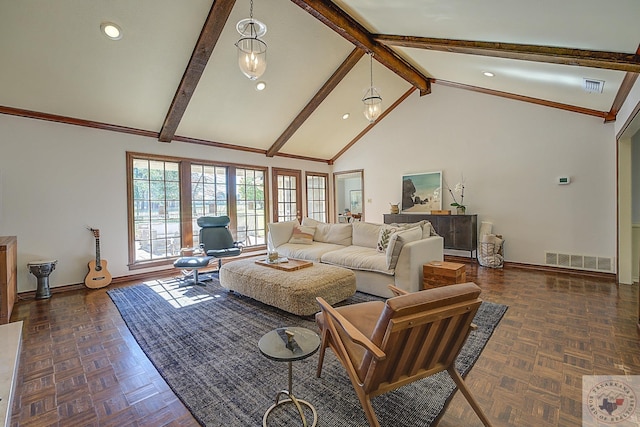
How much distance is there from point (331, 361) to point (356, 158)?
6196 millimetres

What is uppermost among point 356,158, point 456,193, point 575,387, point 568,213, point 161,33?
point 161,33

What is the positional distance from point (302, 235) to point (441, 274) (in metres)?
2.43

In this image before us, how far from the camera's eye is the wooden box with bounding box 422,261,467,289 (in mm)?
3352

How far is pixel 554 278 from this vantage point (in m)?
4.44

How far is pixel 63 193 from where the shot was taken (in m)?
4.19

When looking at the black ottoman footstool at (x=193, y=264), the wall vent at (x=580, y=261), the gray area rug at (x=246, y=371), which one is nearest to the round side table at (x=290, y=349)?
the gray area rug at (x=246, y=371)

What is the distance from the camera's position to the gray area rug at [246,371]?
1.65 meters

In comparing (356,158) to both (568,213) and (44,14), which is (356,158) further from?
(44,14)

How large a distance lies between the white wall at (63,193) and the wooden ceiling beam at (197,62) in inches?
30.3

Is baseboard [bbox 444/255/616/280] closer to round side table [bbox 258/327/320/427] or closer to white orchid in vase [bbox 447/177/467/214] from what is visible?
white orchid in vase [bbox 447/177/467/214]

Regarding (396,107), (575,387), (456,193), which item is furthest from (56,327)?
(396,107)

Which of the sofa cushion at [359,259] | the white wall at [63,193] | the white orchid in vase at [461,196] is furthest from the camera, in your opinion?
the white orchid in vase at [461,196]

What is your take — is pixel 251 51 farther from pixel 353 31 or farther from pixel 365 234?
pixel 365 234

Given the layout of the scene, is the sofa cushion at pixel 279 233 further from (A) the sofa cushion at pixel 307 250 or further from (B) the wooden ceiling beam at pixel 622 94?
(B) the wooden ceiling beam at pixel 622 94
